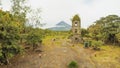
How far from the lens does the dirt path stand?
4825cm

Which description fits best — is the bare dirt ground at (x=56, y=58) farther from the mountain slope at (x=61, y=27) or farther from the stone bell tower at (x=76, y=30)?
the mountain slope at (x=61, y=27)

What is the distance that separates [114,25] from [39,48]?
24790 millimetres

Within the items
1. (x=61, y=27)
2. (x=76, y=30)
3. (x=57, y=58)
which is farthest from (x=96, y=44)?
(x=61, y=27)

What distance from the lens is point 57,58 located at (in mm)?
52000

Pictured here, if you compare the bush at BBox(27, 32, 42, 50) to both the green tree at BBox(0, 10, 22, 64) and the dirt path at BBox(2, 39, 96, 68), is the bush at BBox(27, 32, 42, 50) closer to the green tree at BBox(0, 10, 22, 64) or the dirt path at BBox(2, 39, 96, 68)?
the dirt path at BBox(2, 39, 96, 68)

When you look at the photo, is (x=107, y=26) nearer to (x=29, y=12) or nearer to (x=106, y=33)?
(x=106, y=33)

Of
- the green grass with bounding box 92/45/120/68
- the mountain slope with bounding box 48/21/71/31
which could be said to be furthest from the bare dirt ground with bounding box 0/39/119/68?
the mountain slope with bounding box 48/21/71/31

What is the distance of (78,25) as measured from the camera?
68.1 m

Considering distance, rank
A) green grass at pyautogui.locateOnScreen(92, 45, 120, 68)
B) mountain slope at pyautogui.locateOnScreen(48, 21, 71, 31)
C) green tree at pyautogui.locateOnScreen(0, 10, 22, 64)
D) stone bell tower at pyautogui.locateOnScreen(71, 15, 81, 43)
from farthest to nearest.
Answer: mountain slope at pyautogui.locateOnScreen(48, 21, 71, 31), stone bell tower at pyautogui.locateOnScreen(71, 15, 81, 43), green grass at pyautogui.locateOnScreen(92, 45, 120, 68), green tree at pyautogui.locateOnScreen(0, 10, 22, 64)

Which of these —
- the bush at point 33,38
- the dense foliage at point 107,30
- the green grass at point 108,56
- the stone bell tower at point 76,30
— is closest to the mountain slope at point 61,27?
the dense foliage at point 107,30

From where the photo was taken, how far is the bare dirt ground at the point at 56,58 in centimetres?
4834

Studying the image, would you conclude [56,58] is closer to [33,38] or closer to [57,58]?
[57,58]

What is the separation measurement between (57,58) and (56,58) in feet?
0.74

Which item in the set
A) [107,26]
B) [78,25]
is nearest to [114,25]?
[107,26]
